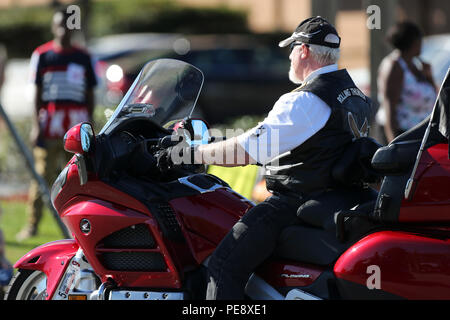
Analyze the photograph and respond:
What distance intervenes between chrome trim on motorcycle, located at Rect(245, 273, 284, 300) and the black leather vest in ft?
1.34

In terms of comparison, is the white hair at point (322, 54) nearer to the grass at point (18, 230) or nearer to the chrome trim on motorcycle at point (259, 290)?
the chrome trim on motorcycle at point (259, 290)

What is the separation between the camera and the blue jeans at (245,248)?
3.54 m

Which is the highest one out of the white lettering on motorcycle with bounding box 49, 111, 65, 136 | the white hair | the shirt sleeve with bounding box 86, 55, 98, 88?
the white hair

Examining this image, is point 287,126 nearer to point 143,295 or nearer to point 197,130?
point 197,130

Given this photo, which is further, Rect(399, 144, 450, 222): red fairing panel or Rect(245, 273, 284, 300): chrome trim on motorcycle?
Rect(245, 273, 284, 300): chrome trim on motorcycle

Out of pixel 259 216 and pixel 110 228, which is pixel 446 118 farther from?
pixel 110 228

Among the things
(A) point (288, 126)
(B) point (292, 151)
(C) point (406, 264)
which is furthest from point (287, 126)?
(C) point (406, 264)

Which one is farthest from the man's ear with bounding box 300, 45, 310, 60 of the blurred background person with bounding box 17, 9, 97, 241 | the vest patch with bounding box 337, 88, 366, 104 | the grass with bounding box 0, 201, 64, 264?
the blurred background person with bounding box 17, 9, 97, 241

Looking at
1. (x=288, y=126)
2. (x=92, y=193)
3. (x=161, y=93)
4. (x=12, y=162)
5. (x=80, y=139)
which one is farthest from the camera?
(x=12, y=162)

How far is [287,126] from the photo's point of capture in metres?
3.43

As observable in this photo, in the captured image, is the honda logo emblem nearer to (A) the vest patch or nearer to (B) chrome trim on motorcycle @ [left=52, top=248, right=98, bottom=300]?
(B) chrome trim on motorcycle @ [left=52, top=248, right=98, bottom=300]

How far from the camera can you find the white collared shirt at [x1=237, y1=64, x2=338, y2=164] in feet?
11.3

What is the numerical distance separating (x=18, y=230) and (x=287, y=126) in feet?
17.2

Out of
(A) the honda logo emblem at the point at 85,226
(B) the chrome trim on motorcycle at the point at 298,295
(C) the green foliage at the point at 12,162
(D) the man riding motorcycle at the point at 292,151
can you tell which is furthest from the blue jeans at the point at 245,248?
(C) the green foliage at the point at 12,162
